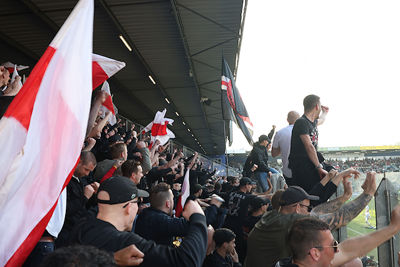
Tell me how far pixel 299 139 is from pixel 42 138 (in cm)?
318

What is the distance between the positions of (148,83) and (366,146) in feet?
170

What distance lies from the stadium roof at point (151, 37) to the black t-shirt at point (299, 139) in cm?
641

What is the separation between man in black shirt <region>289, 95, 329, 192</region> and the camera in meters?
4.35

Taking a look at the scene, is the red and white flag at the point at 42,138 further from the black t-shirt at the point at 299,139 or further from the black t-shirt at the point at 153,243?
the black t-shirt at the point at 299,139

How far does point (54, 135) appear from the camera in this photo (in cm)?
209

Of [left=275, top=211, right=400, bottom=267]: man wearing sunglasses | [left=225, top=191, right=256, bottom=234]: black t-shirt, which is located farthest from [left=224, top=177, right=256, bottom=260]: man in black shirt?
[left=275, top=211, right=400, bottom=267]: man wearing sunglasses

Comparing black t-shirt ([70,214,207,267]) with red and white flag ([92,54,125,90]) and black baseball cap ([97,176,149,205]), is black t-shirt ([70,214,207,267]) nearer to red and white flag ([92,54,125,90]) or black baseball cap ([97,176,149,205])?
black baseball cap ([97,176,149,205])

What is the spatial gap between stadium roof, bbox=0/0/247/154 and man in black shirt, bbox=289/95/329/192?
6252mm

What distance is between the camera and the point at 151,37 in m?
12.3

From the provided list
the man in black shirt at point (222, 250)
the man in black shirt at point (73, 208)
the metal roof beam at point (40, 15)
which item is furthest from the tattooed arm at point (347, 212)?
the metal roof beam at point (40, 15)

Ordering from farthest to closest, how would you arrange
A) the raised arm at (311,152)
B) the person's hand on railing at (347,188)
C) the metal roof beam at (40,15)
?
the metal roof beam at (40,15)
the raised arm at (311,152)
the person's hand on railing at (347,188)

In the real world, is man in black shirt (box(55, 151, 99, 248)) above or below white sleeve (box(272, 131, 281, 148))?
below

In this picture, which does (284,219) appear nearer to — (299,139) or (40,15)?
(299,139)

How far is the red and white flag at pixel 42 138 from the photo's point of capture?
75.2 inches
